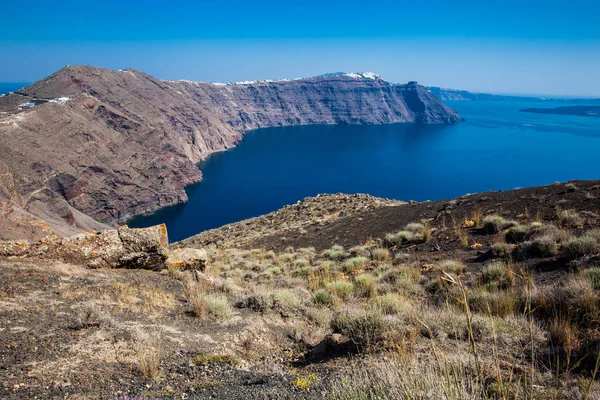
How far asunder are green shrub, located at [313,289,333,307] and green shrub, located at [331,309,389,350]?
7.32 ft

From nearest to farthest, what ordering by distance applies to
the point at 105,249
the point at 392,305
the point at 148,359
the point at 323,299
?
the point at 148,359, the point at 392,305, the point at 323,299, the point at 105,249

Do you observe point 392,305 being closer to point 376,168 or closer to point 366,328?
point 366,328

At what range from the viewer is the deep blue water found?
7827 centimetres

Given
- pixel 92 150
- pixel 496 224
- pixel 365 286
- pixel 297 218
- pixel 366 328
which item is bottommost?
pixel 297 218

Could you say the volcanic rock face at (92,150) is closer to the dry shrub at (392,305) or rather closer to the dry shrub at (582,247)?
the dry shrub at (392,305)

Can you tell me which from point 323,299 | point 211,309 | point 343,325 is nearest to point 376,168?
point 323,299

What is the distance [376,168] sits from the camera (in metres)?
104

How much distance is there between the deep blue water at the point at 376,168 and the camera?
78.3 meters

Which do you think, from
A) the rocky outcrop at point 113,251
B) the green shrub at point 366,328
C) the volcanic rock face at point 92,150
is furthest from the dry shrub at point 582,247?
the volcanic rock face at point 92,150

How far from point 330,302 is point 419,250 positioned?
479cm

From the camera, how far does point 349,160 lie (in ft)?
379

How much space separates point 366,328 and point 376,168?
10279 centimetres

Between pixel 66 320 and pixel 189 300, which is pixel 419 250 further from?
pixel 66 320

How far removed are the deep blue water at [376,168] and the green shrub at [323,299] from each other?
5617 centimetres
